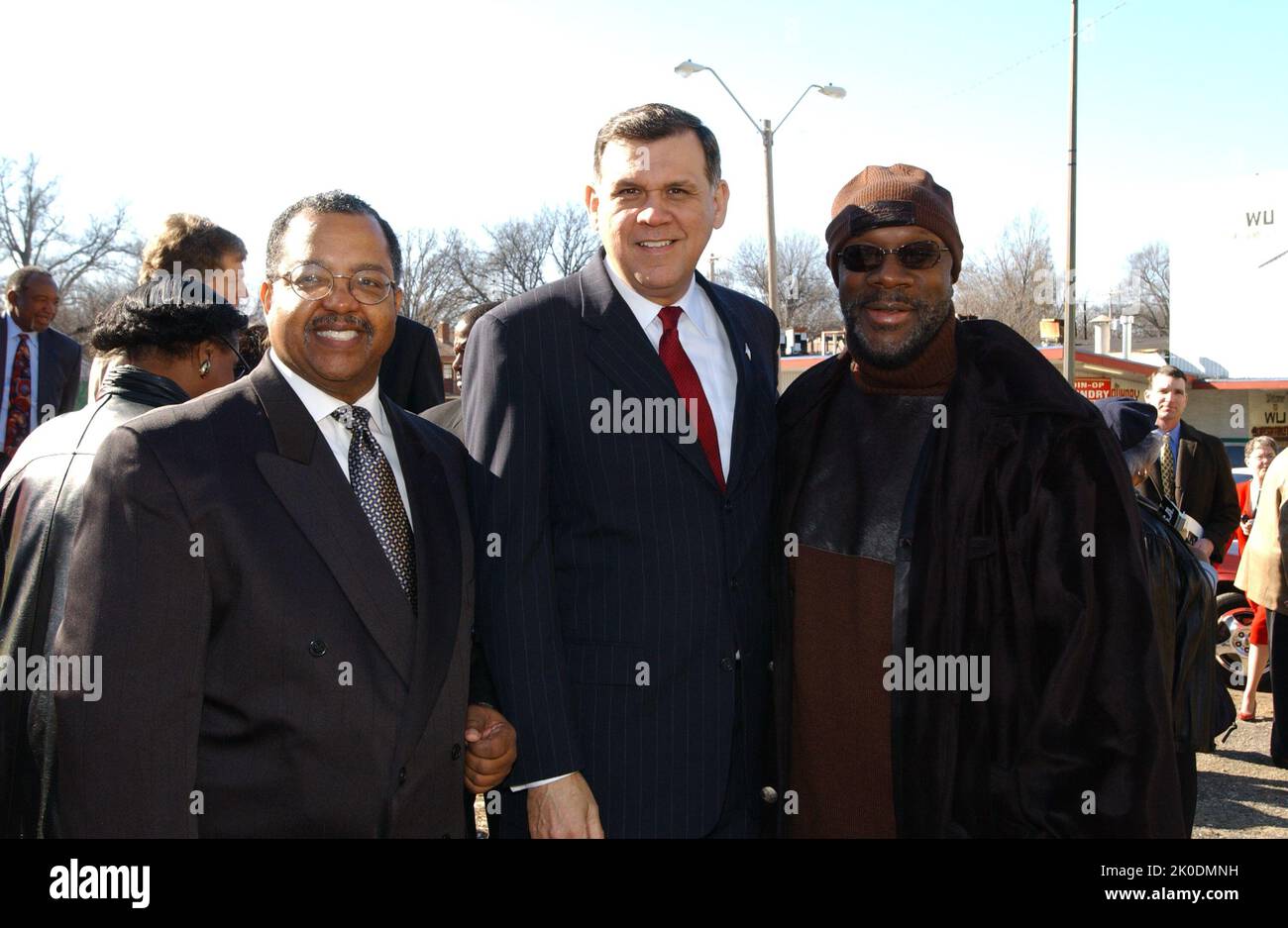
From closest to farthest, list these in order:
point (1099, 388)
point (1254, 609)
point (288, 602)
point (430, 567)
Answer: point (288, 602) → point (430, 567) → point (1254, 609) → point (1099, 388)

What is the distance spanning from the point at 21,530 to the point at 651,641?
5.52 feet

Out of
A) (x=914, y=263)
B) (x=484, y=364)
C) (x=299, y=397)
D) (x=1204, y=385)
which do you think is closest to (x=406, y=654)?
(x=299, y=397)

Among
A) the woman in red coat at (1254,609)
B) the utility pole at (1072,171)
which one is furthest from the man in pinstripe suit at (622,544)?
the utility pole at (1072,171)

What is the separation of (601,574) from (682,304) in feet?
2.86

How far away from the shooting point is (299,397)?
235cm

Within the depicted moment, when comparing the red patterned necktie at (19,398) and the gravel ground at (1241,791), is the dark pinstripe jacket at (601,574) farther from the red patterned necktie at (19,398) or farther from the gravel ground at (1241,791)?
the red patterned necktie at (19,398)

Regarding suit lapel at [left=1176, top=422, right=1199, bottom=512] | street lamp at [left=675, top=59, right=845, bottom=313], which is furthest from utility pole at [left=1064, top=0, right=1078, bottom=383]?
suit lapel at [left=1176, top=422, right=1199, bottom=512]

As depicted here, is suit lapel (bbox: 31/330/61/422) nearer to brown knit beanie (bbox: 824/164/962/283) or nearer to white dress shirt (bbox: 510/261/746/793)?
white dress shirt (bbox: 510/261/746/793)

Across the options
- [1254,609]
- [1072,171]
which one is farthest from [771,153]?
[1254,609]

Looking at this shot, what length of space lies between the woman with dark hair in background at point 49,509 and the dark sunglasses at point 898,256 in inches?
79.8

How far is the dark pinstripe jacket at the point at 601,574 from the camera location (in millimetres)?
2535

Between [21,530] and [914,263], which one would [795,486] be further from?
[21,530]

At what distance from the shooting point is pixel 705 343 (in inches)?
118

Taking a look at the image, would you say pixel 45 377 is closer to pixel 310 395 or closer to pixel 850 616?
pixel 310 395
